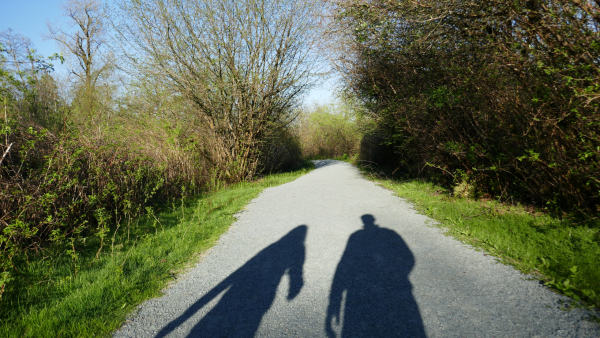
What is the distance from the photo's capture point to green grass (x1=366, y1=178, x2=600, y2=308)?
11.3 feet

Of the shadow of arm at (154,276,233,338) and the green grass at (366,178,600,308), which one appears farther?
the green grass at (366,178,600,308)

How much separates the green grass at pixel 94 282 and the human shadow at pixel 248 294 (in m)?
0.77

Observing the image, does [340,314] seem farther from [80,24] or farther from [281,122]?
[80,24]

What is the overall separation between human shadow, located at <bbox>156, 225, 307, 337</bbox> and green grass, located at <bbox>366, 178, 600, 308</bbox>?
9.47 feet

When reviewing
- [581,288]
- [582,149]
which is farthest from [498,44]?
[581,288]

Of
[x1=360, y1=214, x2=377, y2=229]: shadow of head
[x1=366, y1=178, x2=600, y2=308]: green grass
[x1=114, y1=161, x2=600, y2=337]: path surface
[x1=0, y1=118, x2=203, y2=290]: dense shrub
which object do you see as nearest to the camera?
[x1=114, y1=161, x2=600, y2=337]: path surface

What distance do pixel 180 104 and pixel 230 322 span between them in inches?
425

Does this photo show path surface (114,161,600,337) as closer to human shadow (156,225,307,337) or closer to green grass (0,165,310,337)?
human shadow (156,225,307,337)

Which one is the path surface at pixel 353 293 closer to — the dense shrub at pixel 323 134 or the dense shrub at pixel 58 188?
the dense shrub at pixel 58 188

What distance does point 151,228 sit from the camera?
6.52 metres

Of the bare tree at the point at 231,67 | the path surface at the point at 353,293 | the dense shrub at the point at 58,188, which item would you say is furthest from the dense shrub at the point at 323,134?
the path surface at the point at 353,293

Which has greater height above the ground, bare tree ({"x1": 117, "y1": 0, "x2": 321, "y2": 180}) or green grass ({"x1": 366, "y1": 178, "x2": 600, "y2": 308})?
bare tree ({"x1": 117, "y1": 0, "x2": 321, "y2": 180})

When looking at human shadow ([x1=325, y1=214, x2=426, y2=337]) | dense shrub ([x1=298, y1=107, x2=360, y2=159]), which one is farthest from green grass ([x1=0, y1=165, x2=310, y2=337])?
dense shrub ([x1=298, y1=107, x2=360, y2=159])

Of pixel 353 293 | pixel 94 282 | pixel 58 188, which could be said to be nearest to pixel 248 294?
pixel 353 293
